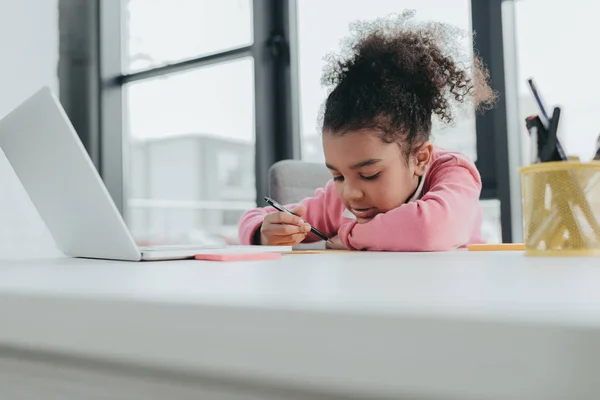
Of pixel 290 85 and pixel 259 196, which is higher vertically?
pixel 290 85

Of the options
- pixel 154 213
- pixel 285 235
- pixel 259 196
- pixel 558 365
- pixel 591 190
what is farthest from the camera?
pixel 154 213

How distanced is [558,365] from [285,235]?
824 mm

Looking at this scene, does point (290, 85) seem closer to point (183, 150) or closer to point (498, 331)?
point (183, 150)

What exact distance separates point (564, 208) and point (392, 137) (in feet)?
1.77

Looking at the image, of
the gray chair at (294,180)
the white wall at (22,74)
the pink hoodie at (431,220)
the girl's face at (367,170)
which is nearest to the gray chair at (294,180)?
the gray chair at (294,180)

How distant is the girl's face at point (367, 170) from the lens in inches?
39.7

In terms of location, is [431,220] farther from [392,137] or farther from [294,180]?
[294,180]

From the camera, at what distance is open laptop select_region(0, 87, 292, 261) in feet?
1.58

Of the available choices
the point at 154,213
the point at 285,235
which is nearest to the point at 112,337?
the point at 285,235

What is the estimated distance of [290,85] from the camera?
2.17 m

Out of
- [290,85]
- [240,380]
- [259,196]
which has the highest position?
[290,85]

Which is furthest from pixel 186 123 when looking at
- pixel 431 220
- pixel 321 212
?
pixel 431 220

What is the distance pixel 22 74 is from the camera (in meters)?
2.26

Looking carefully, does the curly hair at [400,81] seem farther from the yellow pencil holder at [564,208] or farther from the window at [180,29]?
the window at [180,29]
